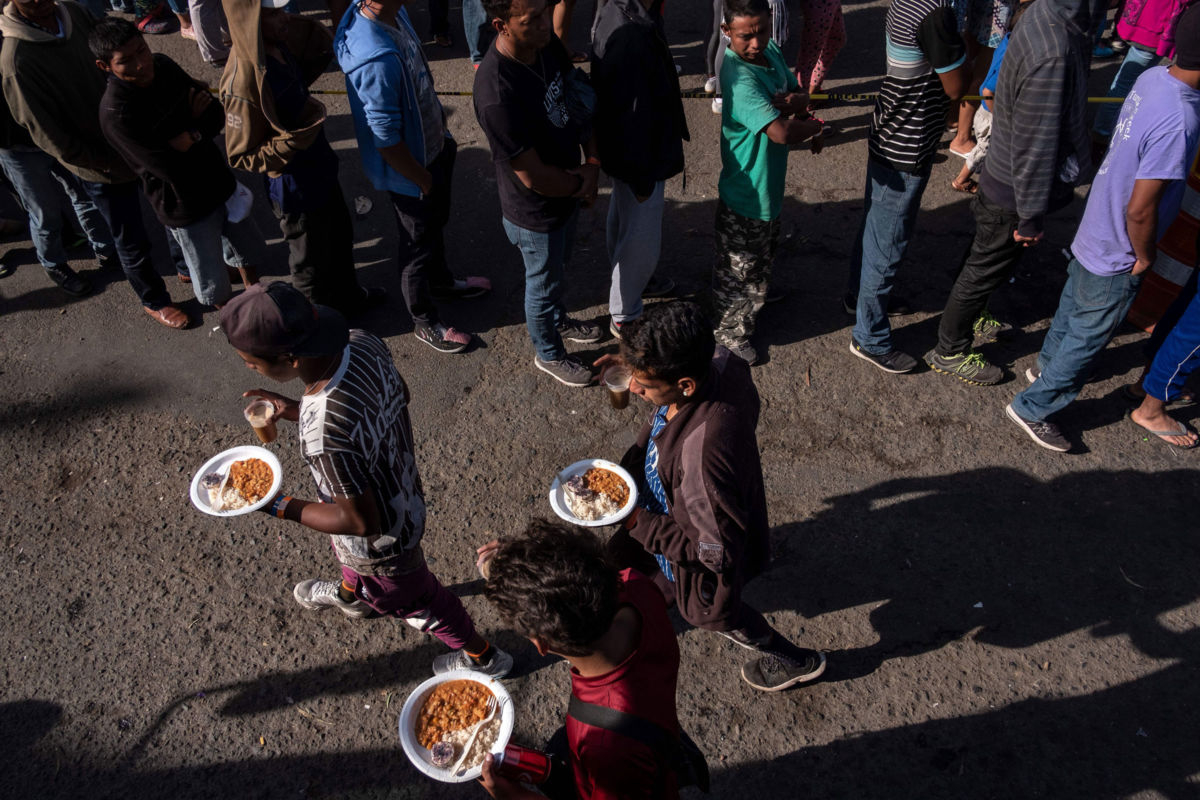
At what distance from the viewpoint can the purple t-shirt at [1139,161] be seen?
346cm

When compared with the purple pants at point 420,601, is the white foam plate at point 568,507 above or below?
above

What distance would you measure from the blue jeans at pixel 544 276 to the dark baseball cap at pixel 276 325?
201cm

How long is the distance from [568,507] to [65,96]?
12.8 feet

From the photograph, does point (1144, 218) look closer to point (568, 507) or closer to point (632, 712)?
point (568, 507)

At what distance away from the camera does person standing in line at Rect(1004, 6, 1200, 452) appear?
3.46m

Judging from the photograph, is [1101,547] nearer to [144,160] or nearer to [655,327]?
[655,327]

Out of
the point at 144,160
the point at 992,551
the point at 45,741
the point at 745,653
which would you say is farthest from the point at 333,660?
the point at 992,551

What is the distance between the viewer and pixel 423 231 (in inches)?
190

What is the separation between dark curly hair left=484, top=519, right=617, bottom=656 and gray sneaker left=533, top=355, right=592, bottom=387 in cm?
287

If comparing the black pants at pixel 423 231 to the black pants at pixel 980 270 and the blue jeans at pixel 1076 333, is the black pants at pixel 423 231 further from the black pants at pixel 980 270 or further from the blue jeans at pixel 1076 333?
the blue jeans at pixel 1076 333

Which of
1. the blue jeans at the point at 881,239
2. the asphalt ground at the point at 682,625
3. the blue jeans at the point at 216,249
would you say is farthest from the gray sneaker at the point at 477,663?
the blue jeans at the point at 216,249

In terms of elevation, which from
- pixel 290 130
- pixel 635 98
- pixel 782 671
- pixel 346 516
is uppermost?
pixel 635 98

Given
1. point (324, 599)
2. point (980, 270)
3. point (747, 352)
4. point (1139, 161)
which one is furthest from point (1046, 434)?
point (324, 599)

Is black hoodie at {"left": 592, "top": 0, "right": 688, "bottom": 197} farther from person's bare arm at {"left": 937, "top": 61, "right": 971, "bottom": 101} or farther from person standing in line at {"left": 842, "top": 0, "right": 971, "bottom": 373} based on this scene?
person's bare arm at {"left": 937, "top": 61, "right": 971, "bottom": 101}
